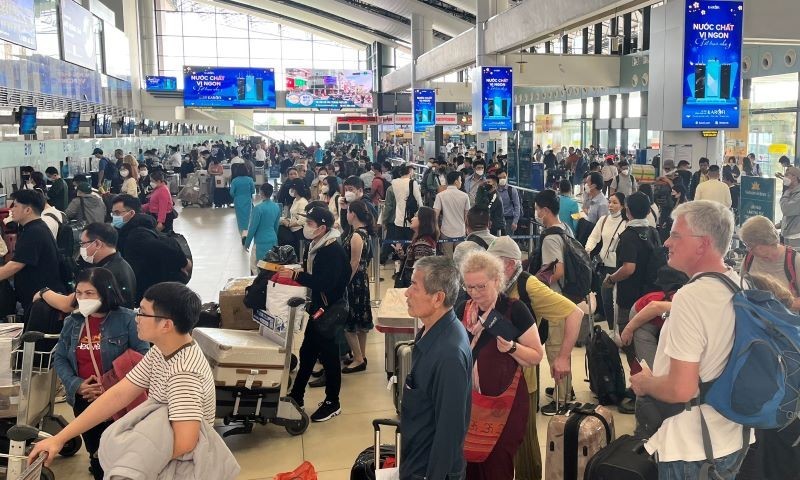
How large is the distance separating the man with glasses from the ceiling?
23119 millimetres

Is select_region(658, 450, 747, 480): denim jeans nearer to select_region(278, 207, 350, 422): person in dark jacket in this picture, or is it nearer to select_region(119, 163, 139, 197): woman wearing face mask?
select_region(278, 207, 350, 422): person in dark jacket

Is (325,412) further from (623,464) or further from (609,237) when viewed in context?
(609,237)

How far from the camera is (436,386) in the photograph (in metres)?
2.85

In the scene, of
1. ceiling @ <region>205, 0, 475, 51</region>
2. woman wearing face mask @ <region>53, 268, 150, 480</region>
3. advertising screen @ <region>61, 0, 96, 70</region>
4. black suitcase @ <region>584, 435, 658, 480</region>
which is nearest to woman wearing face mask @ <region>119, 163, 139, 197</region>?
advertising screen @ <region>61, 0, 96, 70</region>

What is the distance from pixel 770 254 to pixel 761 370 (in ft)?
8.05

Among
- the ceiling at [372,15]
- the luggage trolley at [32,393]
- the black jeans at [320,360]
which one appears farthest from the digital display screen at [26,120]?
the ceiling at [372,15]

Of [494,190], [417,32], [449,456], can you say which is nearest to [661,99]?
[494,190]

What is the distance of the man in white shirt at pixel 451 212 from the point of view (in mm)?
9875

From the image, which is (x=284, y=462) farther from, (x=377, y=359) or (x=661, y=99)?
(x=661, y=99)

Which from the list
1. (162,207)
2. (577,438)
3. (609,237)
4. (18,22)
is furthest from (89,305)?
(18,22)

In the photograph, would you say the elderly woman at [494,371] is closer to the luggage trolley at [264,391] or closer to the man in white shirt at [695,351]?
the man in white shirt at [695,351]

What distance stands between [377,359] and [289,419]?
2.12 meters

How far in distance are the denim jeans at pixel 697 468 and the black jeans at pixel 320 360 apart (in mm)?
3337

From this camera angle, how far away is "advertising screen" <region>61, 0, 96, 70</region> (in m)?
19.2
